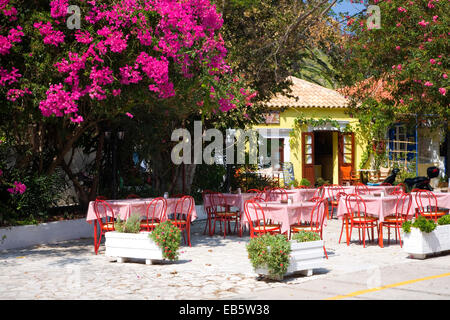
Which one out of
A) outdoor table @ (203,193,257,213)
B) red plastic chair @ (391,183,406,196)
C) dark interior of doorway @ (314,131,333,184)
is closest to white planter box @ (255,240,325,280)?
outdoor table @ (203,193,257,213)

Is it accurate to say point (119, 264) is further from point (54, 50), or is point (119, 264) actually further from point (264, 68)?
point (264, 68)

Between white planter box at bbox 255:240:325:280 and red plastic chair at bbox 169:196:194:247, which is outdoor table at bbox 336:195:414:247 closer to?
red plastic chair at bbox 169:196:194:247

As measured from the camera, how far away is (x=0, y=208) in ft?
A: 40.0

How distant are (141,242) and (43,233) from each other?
3657 mm

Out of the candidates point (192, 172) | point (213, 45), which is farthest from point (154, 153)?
point (213, 45)

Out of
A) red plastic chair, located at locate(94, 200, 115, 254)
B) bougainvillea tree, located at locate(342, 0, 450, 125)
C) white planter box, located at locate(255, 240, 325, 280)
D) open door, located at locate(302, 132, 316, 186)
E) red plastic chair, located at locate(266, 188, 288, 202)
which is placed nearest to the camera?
white planter box, located at locate(255, 240, 325, 280)

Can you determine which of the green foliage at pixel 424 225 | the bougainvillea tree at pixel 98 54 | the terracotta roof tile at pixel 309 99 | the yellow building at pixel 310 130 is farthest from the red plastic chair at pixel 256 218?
the terracotta roof tile at pixel 309 99

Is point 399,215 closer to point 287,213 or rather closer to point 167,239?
point 287,213

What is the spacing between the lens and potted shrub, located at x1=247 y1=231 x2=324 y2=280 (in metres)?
8.10

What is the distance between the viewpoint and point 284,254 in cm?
812

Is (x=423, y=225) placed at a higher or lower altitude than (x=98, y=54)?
lower

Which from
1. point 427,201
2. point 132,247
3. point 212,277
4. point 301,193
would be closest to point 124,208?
point 132,247

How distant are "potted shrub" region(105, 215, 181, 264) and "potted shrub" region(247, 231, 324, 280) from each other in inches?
63.0
